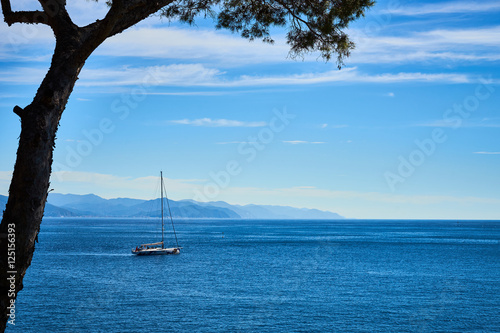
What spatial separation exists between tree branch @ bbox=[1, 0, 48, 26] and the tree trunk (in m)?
1.22

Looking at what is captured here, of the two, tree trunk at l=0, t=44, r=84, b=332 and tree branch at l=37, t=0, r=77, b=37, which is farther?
tree branch at l=37, t=0, r=77, b=37

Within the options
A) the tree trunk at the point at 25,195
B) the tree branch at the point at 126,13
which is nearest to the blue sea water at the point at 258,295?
the tree branch at the point at 126,13

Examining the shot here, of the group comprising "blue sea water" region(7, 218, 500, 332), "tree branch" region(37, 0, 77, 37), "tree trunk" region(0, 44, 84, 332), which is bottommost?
"blue sea water" region(7, 218, 500, 332)

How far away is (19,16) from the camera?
19.6 feet

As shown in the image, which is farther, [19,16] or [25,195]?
[19,16]

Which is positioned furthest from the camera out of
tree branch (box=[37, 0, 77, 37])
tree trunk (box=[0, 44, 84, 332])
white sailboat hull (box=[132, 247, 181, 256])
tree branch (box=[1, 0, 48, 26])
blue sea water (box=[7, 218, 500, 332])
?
white sailboat hull (box=[132, 247, 181, 256])

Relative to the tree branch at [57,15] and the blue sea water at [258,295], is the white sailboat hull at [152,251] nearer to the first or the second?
the blue sea water at [258,295]

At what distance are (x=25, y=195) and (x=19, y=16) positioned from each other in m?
2.31

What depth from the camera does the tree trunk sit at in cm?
489

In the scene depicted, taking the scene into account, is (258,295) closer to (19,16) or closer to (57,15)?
(19,16)

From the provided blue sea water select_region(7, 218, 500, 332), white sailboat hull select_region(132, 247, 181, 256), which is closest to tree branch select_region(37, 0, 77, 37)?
blue sea water select_region(7, 218, 500, 332)

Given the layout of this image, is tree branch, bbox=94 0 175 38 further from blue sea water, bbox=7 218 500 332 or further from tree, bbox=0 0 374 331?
blue sea water, bbox=7 218 500 332

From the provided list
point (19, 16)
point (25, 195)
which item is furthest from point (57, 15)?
point (25, 195)

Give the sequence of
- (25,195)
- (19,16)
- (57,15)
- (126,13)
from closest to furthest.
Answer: (25,195)
(57,15)
(19,16)
(126,13)
